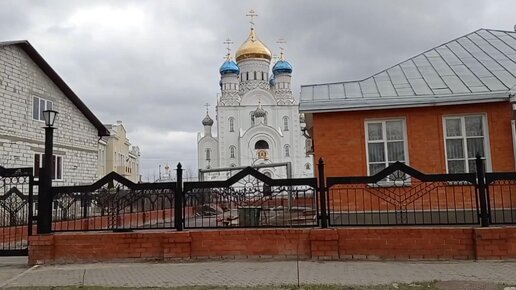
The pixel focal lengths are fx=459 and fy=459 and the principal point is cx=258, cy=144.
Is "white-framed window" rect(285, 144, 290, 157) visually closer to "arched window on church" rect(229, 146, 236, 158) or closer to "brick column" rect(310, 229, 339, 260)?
"arched window on church" rect(229, 146, 236, 158)

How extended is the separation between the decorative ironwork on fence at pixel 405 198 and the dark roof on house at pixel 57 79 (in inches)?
581

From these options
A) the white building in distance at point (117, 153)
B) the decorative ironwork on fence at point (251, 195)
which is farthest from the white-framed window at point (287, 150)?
the decorative ironwork on fence at point (251, 195)

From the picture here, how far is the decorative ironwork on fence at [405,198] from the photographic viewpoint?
8.35 metres

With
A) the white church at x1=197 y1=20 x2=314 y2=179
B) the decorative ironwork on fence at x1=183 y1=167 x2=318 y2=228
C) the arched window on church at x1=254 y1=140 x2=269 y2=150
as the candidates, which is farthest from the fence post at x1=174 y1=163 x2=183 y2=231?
the arched window on church at x1=254 y1=140 x2=269 y2=150

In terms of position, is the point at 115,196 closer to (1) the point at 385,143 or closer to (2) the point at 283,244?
(2) the point at 283,244

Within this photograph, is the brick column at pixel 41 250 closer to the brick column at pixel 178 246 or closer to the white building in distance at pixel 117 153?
the brick column at pixel 178 246

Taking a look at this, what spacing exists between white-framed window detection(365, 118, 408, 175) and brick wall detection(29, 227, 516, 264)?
13.2 feet

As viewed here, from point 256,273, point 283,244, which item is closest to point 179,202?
point 283,244

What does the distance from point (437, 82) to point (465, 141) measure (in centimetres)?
181

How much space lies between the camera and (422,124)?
38.8 ft

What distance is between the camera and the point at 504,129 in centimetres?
1144

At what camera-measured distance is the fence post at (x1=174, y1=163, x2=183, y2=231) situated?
855cm

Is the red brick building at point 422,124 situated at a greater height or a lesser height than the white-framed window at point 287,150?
lesser

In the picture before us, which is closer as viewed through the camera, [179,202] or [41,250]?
[41,250]
